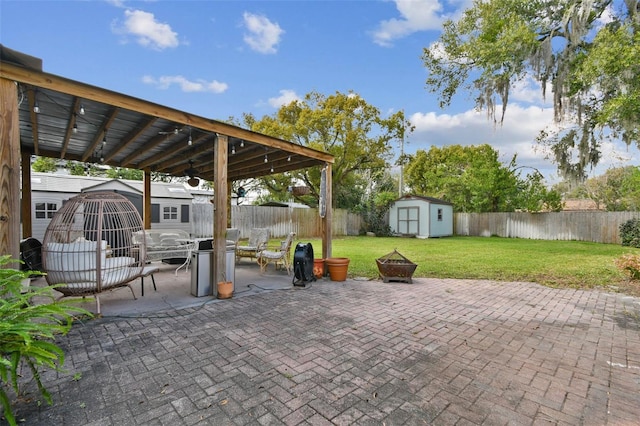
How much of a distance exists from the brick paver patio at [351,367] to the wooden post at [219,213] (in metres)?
0.64

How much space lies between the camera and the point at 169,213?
12.2m

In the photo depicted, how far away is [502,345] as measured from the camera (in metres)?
3.03

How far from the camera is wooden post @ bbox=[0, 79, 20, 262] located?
2.91 m

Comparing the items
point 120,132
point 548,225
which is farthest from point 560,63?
point 120,132

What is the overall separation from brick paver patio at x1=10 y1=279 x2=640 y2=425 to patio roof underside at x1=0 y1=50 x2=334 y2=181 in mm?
2655

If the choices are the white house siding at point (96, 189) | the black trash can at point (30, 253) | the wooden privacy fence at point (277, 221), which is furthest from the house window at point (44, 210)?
the black trash can at point (30, 253)

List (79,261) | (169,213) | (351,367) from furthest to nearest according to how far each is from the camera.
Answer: (169,213) → (79,261) → (351,367)

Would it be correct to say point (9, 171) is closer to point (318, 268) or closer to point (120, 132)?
point (120, 132)

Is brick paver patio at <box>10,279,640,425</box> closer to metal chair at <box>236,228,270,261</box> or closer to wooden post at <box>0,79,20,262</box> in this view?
wooden post at <box>0,79,20,262</box>

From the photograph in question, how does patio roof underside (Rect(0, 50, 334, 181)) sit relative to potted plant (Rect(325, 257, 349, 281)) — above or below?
above

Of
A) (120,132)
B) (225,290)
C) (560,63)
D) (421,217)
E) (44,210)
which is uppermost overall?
(560,63)

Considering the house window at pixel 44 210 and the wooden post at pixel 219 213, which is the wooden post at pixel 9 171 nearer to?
the wooden post at pixel 219 213

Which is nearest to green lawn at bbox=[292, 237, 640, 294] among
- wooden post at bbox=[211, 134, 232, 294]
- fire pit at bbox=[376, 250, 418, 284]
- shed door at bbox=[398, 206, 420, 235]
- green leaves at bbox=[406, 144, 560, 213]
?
fire pit at bbox=[376, 250, 418, 284]

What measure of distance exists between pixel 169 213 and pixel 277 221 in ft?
16.1
